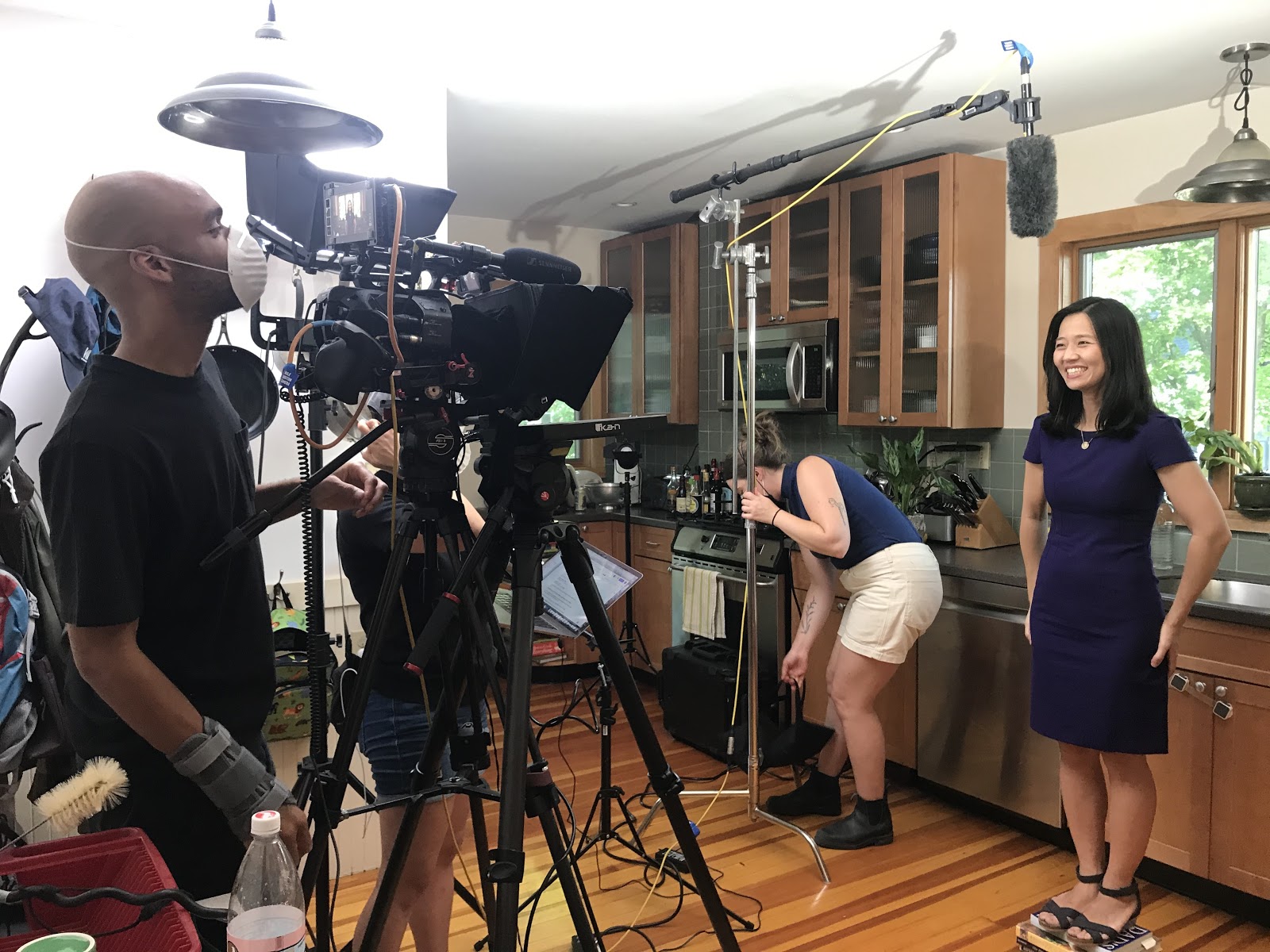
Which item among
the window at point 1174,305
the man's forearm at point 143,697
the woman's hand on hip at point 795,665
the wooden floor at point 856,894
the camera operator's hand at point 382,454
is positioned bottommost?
the wooden floor at point 856,894

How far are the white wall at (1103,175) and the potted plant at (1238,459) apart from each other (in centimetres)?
61

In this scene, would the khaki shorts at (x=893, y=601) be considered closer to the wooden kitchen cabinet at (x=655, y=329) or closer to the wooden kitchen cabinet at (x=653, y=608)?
the wooden kitchen cabinet at (x=653, y=608)

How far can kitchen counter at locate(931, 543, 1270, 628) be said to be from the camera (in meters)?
2.33

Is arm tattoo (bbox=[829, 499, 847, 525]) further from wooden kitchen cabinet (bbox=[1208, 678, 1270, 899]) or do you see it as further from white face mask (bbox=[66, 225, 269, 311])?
white face mask (bbox=[66, 225, 269, 311])

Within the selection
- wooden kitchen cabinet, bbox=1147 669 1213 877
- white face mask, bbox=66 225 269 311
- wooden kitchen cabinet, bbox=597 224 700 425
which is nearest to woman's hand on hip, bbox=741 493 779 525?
wooden kitchen cabinet, bbox=1147 669 1213 877

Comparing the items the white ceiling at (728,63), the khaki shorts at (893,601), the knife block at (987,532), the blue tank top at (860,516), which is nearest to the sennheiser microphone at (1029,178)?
the white ceiling at (728,63)

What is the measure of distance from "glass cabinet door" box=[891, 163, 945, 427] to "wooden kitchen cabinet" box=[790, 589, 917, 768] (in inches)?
34.0

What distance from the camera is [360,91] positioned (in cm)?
261

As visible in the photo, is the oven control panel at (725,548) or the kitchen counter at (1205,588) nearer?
the kitchen counter at (1205,588)

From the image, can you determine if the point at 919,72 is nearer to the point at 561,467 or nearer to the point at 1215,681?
the point at 1215,681

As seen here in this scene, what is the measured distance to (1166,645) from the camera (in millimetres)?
2129

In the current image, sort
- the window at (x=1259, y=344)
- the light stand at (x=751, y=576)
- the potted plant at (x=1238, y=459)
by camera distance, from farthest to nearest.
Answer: the window at (x=1259, y=344) → the potted plant at (x=1238, y=459) → the light stand at (x=751, y=576)

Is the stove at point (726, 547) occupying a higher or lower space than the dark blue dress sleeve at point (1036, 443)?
lower

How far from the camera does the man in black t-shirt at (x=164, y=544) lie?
1.07 meters
